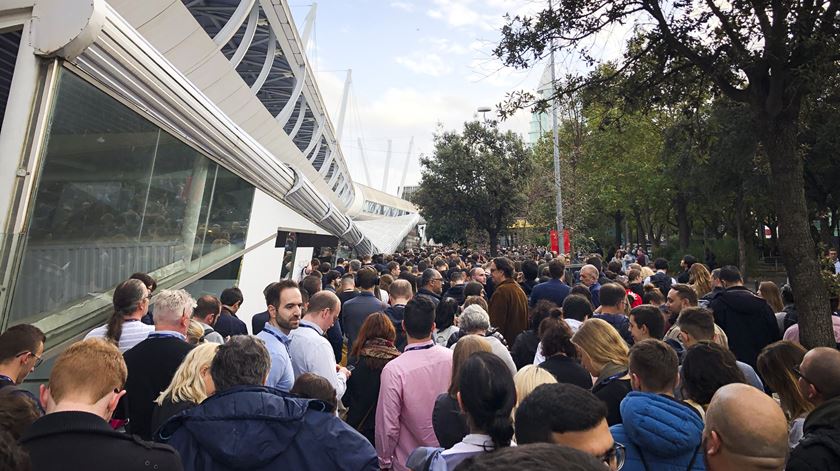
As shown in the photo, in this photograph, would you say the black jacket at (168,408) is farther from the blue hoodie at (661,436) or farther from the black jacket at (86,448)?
the blue hoodie at (661,436)

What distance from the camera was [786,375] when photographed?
339 centimetres

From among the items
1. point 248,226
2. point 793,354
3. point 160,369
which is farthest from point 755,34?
point 248,226

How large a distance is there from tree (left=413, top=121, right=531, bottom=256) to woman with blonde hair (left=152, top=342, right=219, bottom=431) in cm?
2486

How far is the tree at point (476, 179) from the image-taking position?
2755 centimetres

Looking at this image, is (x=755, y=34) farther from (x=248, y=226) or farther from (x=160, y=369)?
(x=248, y=226)

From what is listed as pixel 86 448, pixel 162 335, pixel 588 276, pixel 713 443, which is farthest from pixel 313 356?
pixel 588 276

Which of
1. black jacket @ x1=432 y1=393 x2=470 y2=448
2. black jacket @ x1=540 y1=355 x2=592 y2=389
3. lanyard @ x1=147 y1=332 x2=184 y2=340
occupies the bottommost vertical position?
black jacket @ x1=432 y1=393 x2=470 y2=448

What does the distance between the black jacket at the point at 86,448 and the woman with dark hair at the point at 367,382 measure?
2.23m

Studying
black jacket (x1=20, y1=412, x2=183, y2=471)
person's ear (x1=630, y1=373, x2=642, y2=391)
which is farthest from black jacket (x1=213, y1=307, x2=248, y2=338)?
person's ear (x1=630, y1=373, x2=642, y2=391)

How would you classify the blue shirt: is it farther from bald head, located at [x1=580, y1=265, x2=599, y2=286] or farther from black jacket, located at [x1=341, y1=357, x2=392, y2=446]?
bald head, located at [x1=580, y1=265, x2=599, y2=286]

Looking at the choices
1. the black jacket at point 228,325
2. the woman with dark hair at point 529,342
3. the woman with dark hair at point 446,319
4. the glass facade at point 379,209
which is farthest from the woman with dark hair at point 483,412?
the glass facade at point 379,209

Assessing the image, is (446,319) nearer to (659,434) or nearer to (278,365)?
(278,365)

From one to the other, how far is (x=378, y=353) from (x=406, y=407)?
68cm

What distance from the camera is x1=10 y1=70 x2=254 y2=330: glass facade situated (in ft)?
16.2
